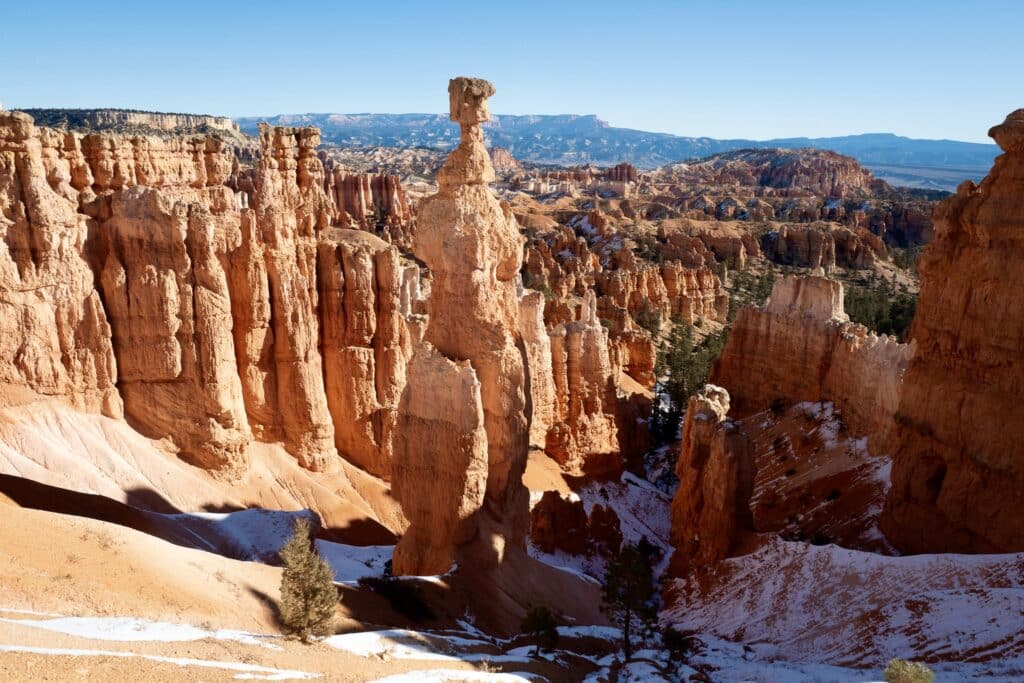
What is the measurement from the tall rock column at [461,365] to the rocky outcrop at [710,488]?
8.11 meters

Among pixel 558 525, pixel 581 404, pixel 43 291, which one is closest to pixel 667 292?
pixel 581 404

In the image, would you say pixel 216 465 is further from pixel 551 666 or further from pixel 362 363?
pixel 551 666

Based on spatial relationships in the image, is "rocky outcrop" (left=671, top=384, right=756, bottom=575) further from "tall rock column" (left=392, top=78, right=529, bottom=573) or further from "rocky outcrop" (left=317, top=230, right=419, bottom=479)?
"rocky outcrop" (left=317, top=230, right=419, bottom=479)

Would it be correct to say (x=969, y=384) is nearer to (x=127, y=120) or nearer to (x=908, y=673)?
(x=908, y=673)

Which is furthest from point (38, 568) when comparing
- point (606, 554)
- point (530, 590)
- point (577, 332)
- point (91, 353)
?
point (577, 332)

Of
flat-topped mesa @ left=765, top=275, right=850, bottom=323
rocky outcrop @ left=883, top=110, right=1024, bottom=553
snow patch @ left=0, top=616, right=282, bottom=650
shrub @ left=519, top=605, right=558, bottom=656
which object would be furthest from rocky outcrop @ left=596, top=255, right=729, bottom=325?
snow patch @ left=0, top=616, right=282, bottom=650

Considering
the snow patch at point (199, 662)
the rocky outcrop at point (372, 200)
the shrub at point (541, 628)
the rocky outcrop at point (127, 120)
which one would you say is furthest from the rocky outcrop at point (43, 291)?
the rocky outcrop at point (127, 120)

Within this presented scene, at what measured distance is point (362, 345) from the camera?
28547mm

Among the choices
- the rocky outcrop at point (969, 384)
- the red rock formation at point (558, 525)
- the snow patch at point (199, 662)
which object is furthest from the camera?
the red rock formation at point (558, 525)

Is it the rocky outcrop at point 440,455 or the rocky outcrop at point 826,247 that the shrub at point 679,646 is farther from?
the rocky outcrop at point 826,247

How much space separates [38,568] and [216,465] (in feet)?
36.8

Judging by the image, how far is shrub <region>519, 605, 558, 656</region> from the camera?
16.2 meters

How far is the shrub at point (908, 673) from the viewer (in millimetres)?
12695

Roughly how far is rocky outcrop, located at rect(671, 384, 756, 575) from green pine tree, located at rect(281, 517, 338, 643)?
1472 cm
